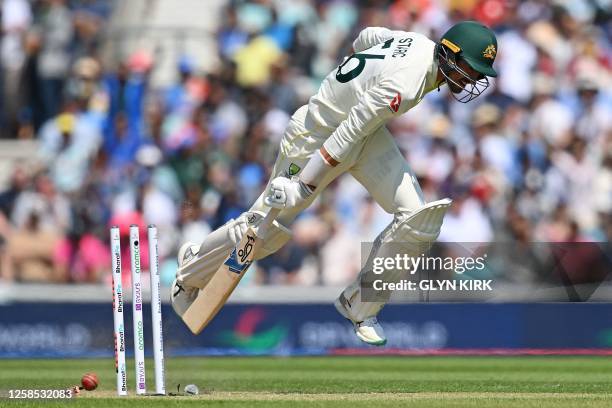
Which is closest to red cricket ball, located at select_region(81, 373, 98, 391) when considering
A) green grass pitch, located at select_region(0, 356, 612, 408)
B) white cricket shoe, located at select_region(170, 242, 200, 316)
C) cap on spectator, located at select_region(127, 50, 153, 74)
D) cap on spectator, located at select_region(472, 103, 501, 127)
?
green grass pitch, located at select_region(0, 356, 612, 408)

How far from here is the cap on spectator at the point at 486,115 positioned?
15188 mm

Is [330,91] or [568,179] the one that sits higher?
[330,91]

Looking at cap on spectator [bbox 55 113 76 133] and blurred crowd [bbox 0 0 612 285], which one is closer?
blurred crowd [bbox 0 0 612 285]

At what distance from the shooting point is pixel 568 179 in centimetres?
1480

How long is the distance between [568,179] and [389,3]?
326 cm

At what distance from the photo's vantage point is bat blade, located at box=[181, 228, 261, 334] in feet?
30.7

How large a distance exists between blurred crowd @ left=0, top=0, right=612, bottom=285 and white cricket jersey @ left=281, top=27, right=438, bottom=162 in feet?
15.0

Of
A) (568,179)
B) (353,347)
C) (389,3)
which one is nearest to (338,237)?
(353,347)

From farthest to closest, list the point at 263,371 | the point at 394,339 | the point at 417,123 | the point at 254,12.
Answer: the point at 254,12 → the point at 417,123 → the point at 394,339 → the point at 263,371

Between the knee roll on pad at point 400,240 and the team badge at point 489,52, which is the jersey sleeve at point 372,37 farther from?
the knee roll on pad at point 400,240

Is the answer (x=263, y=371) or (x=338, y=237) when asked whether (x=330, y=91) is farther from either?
(x=338, y=237)

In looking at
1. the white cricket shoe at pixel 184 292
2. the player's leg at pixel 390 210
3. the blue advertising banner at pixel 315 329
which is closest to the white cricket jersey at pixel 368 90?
the player's leg at pixel 390 210

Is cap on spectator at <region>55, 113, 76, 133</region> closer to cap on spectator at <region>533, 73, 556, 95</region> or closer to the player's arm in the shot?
cap on spectator at <region>533, 73, 556, 95</region>

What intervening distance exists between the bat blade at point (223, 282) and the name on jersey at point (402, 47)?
4.66 feet
